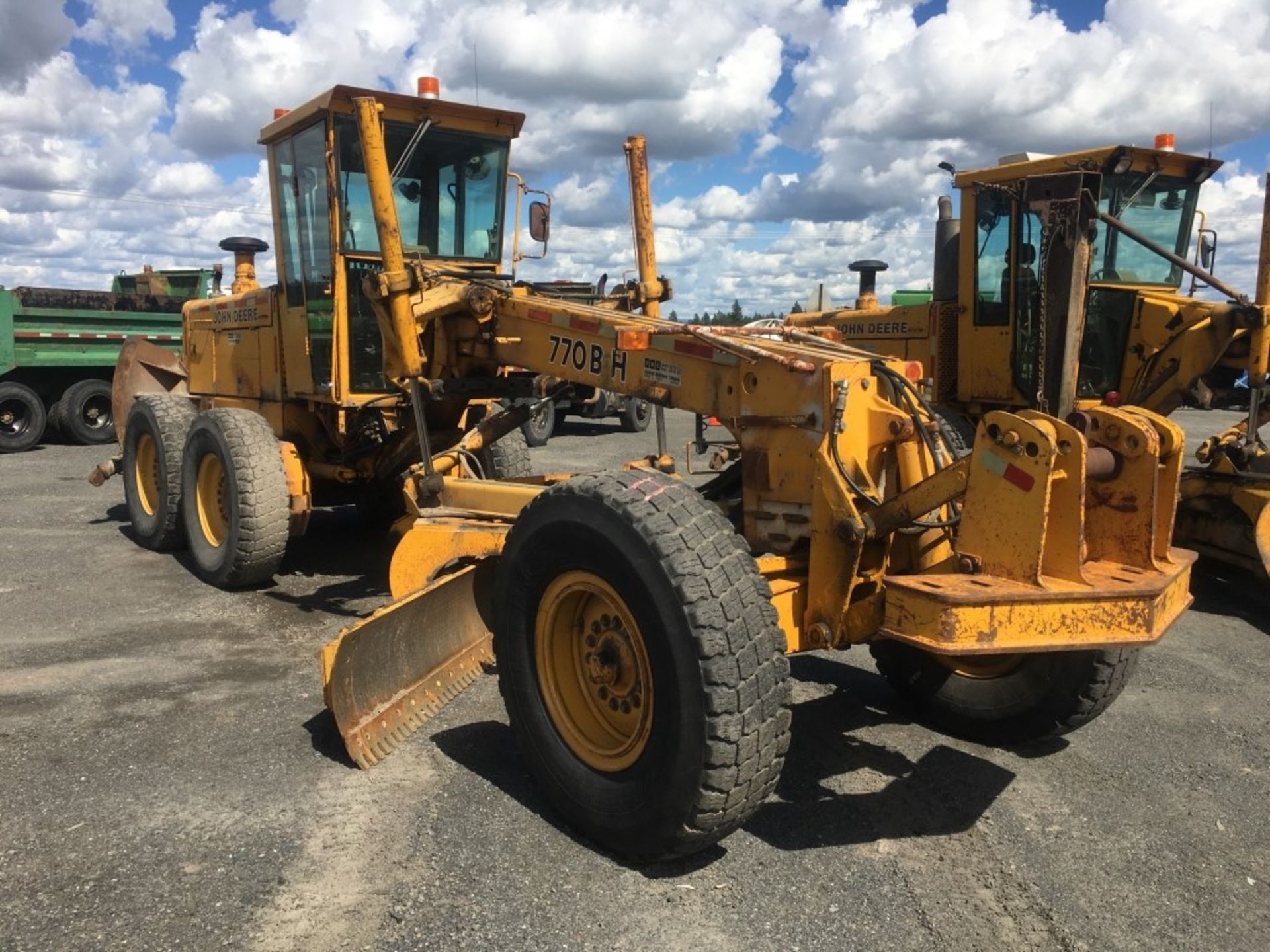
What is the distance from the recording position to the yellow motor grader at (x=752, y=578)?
295 centimetres

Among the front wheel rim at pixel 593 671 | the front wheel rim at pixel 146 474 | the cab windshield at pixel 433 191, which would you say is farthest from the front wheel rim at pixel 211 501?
the front wheel rim at pixel 593 671

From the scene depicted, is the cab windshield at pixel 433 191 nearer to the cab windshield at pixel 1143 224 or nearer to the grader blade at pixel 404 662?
the grader blade at pixel 404 662

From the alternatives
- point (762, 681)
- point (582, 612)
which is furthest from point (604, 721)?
point (762, 681)

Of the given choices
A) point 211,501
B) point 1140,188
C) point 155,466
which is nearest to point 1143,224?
point 1140,188

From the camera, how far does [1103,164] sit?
8.00 meters

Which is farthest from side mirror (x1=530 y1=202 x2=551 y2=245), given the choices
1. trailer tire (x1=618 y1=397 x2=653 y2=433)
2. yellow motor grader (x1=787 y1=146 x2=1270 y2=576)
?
trailer tire (x1=618 y1=397 x2=653 y2=433)

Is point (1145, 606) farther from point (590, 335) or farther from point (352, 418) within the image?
point (352, 418)

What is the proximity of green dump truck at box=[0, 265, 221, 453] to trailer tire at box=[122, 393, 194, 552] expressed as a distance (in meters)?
7.20

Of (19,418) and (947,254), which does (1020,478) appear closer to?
(947,254)

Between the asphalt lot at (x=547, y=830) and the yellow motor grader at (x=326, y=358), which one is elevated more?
the yellow motor grader at (x=326, y=358)

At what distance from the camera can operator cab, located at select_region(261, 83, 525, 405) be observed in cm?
620

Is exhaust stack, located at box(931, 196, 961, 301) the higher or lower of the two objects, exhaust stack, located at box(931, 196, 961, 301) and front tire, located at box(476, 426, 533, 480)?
the higher

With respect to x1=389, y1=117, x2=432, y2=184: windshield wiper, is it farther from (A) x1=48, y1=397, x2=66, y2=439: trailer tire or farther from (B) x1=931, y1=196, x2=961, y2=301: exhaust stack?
(A) x1=48, y1=397, x2=66, y2=439: trailer tire

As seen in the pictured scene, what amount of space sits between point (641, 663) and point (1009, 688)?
1811 millimetres
